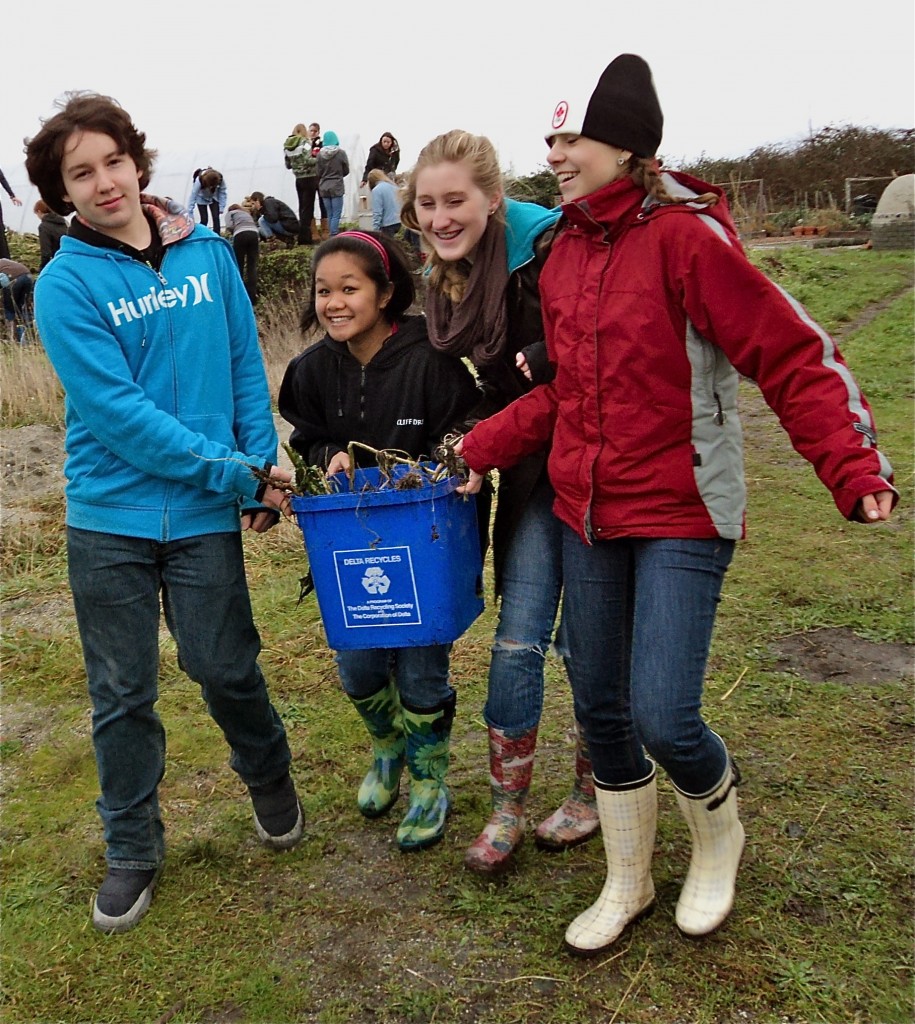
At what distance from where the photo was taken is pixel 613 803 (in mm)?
2570

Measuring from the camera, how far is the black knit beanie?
2344 mm

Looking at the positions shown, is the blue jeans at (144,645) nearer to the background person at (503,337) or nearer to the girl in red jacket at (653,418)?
the background person at (503,337)

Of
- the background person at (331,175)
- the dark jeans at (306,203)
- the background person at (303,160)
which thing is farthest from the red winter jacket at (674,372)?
the dark jeans at (306,203)

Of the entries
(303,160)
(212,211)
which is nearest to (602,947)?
(303,160)

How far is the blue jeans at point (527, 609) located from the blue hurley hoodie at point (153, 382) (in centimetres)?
72

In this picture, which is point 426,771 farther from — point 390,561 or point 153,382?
point 153,382

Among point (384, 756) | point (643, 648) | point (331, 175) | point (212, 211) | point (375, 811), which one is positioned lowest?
point (375, 811)

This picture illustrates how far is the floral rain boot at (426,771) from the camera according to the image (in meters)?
2.98

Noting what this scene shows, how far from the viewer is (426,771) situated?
3.05 meters

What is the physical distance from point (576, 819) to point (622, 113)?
6.09 ft

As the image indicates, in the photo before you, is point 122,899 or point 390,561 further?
point 122,899

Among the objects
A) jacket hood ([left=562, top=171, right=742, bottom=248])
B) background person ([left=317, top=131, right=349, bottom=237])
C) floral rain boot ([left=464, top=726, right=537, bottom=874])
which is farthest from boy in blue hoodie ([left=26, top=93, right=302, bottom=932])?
background person ([left=317, top=131, right=349, bottom=237])

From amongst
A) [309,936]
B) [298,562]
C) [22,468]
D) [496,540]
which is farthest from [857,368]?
[309,936]

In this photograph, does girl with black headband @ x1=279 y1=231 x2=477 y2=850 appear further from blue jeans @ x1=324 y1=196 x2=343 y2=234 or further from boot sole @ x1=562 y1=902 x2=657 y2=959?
blue jeans @ x1=324 y1=196 x2=343 y2=234
